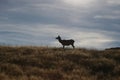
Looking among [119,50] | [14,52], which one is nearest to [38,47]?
[14,52]

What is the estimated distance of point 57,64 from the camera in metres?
36.8

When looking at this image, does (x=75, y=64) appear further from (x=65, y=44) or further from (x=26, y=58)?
(x=65, y=44)

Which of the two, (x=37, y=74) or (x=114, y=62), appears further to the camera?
(x=114, y=62)

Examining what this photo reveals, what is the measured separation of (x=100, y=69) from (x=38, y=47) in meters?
8.71

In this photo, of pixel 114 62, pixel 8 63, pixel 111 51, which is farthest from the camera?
pixel 111 51

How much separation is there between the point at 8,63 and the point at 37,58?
131 inches

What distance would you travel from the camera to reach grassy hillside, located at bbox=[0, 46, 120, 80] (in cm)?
3334

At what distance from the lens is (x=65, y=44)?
45625 millimetres

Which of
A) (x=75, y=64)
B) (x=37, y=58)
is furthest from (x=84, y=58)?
(x=37, y=58)

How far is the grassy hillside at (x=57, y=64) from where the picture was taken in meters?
33.3

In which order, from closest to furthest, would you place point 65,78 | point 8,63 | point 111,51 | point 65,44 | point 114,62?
point 65,78
point 8,63
point 114,62
point 111,51
point 65,44

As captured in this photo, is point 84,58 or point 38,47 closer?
point 84,58

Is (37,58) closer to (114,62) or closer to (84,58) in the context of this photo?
(84,58)

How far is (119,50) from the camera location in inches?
1677
